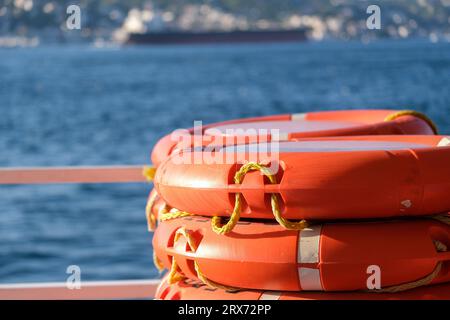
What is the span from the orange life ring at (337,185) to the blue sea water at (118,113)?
8666mm

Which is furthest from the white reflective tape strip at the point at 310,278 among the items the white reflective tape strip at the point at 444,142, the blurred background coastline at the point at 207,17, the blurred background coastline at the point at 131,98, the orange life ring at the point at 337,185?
the blurred background coastline at the point at 207,17

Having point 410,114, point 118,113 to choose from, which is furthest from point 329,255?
point 118,113

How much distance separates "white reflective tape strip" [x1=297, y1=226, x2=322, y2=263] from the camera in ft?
6.57

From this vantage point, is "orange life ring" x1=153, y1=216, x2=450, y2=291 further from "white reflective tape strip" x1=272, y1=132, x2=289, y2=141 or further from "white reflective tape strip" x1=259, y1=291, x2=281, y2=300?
"white reflective tape strip" x1=272, y1=132, x2=289, y2=141

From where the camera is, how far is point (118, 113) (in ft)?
108

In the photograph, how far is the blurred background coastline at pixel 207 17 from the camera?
50.3 meters

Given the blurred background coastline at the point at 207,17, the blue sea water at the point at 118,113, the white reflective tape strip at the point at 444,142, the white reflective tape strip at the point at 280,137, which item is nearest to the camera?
the white reflective tape strip at the point at 444,142

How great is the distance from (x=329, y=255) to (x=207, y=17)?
79242 mm

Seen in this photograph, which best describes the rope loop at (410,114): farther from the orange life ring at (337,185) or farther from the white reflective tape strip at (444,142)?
the orange life ring at (337,185)

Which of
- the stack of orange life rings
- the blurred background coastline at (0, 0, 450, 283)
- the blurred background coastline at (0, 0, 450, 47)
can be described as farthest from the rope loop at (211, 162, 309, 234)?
the blurred background coastline at (0, 0, 450, 47)

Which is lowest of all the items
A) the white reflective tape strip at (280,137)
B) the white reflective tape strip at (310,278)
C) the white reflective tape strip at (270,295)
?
the white reflective tape strip at (270,295)

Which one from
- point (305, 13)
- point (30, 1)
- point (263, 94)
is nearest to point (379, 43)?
point (305, 13)
